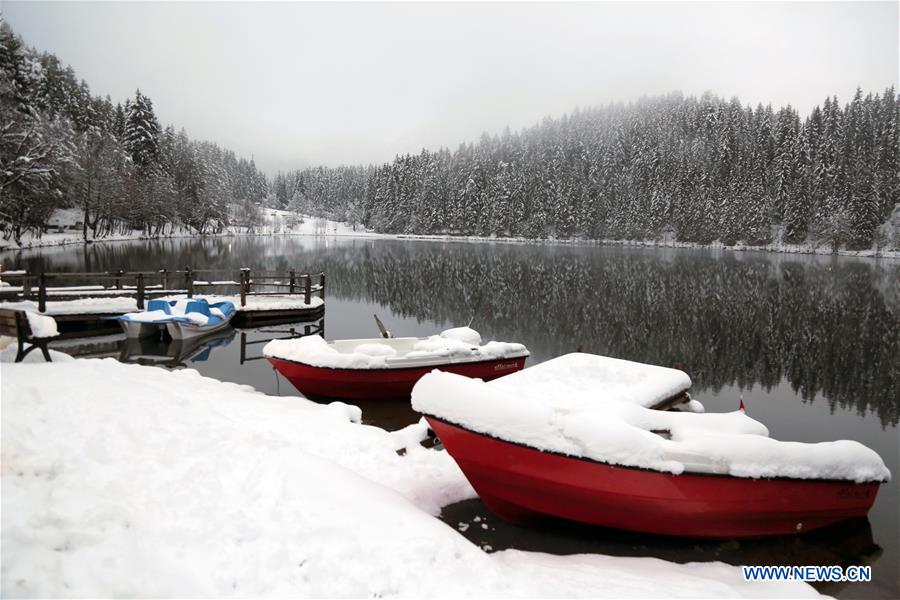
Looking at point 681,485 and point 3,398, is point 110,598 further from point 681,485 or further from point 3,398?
point 681,485

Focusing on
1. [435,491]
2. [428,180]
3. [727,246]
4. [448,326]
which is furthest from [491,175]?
[435,491]

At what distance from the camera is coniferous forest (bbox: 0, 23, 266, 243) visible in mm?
38938

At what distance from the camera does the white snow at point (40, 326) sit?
7.83 metres

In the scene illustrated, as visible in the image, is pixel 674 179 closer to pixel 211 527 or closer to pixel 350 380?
pixel 350 380

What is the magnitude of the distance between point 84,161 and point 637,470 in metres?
68.2

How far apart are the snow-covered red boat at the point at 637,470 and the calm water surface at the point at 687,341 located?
373 millimetres

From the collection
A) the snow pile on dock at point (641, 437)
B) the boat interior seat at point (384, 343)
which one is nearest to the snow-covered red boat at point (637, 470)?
the snow pile on dock at point (641, 437)

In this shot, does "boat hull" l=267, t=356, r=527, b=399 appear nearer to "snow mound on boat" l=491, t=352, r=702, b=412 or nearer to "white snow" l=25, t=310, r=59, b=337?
"snow mound on boat" l=491, t=352, r=702, b=412

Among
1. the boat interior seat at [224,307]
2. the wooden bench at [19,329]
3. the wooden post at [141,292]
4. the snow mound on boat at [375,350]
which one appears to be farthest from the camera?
the boat interior seat at [224,307]

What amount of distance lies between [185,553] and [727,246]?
9737 centimetres

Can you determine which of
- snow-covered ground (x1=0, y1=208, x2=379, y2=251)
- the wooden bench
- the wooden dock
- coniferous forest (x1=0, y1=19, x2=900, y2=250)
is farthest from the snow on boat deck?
snow-covered ground (x1=0, y1=208, x2=379, y2=251)

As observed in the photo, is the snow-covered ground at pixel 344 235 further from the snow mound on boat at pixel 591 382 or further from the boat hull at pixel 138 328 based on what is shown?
the snow mound on boat at pixel 591 382

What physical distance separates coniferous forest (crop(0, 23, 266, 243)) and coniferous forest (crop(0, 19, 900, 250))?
26 centimetres

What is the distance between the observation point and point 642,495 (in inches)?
213
